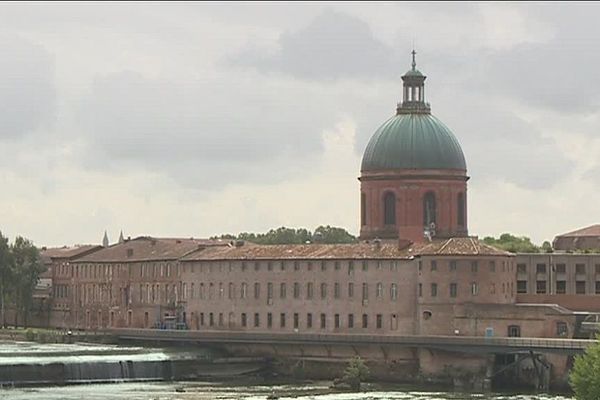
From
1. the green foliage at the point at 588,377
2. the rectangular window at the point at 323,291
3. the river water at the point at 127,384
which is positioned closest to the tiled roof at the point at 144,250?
the rectangular window at the point at 323,291

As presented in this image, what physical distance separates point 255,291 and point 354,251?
916cm

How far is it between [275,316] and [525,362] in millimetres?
24976

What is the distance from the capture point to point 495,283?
13175cm

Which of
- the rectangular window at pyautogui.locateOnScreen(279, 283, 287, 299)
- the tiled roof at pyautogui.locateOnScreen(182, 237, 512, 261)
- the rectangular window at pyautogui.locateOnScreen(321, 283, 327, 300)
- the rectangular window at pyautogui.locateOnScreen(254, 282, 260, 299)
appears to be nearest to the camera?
the tiled roof at pyautogui.locateOnScreen(182, 237, 512, 261)

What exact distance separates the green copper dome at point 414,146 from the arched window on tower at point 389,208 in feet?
7.86

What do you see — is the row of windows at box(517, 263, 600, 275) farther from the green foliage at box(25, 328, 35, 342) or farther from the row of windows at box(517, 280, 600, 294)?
the green foliage at box(25, 328, 35, 342)

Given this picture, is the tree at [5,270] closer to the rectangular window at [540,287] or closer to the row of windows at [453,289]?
the rectangular window at [540,287]

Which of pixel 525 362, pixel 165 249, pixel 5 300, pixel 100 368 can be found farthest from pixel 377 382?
pixel 5 300

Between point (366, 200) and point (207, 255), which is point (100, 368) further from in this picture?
point (366, 200)

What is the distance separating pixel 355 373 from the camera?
117 m

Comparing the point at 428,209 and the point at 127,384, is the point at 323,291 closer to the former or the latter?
the point at 428,209

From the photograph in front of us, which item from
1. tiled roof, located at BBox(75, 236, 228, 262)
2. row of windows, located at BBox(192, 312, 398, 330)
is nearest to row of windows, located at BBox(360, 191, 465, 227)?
tiled roof, located at BBox(75, 236, 228, 262)

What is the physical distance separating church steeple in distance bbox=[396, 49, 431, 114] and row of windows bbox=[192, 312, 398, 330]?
81.6 ft

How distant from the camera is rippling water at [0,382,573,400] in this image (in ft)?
360
